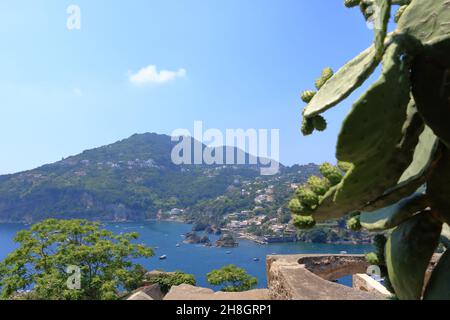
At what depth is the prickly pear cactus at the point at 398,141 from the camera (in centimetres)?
150

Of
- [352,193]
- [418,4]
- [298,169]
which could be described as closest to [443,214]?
[352,193]

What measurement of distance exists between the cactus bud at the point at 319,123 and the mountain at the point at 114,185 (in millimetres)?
101616

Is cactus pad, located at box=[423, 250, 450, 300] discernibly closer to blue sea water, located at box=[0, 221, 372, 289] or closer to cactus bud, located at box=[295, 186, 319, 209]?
cactus bud, located at box=[295, 186, 319, 209]

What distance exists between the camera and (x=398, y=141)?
5.60 ft

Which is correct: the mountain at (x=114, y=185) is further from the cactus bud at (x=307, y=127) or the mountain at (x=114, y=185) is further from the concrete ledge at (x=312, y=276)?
the cactus bud at (x=307, y=127)

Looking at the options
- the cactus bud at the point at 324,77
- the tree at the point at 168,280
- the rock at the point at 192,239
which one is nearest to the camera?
the cactus bud at the point at 324,77

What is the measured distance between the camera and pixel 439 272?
213 cm

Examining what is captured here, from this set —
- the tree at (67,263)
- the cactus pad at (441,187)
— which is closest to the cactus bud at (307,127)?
the cactus pad at (441,187)

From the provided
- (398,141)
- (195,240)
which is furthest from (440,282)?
(195,240)

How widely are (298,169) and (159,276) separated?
431 ft

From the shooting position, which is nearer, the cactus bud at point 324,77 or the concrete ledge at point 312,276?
Answer: the cactus bud at point 324,77

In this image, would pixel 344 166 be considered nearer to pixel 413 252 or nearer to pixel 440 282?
pixel 413 252
